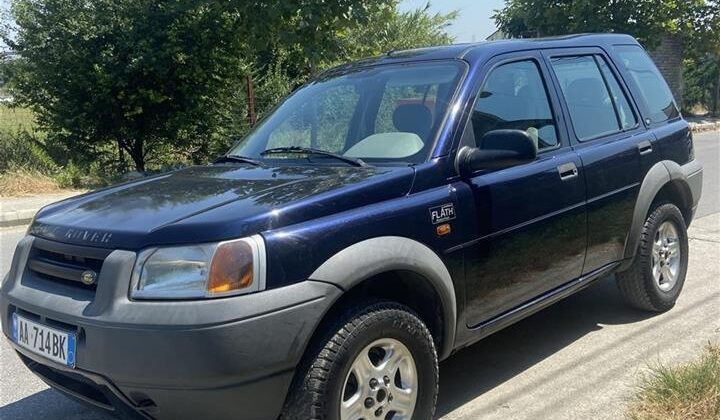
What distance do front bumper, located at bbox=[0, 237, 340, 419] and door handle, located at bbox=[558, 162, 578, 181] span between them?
1809mm

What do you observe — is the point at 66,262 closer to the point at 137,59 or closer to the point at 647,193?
the point at 647,193

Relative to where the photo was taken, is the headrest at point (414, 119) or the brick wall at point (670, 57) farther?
the brick wall at point (670, 57)

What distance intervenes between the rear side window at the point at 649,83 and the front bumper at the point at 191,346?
130 inches

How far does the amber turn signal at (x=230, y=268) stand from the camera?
2531mm

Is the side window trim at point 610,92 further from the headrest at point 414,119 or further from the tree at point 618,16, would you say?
the tree at point 618,16

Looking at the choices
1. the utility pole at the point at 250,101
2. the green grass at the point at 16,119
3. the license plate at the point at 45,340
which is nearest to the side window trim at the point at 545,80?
the license plate at the point at 45,340

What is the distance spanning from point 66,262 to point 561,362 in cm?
285

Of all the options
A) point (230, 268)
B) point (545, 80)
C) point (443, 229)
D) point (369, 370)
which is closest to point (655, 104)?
point (545, 80)

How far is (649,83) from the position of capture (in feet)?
16.8

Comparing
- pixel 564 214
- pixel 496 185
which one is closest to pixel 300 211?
pixel 496 185

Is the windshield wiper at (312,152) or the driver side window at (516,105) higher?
the driver side window at (516,105)

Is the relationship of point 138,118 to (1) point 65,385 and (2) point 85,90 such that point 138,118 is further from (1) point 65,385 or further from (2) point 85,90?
(1) point 65,385

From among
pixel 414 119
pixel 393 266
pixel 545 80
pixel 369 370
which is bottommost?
pixel 369 370

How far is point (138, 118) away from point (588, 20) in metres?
14.9
